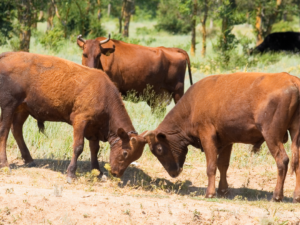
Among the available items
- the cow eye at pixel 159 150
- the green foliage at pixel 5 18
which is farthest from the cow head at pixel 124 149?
the green foliage at pixel 5 18

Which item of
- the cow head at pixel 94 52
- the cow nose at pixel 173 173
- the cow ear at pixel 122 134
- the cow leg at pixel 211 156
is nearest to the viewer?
the cow leg at pixel 211 156

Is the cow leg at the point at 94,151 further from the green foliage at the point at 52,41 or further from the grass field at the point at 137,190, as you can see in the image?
the green foliage at the point at 52,41

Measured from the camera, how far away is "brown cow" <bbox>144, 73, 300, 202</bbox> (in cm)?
715

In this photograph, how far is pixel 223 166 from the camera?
336 inches

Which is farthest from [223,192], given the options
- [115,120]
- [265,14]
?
[265,14]

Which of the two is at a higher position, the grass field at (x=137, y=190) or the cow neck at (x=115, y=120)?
the cow neck at (x=115, y=120)

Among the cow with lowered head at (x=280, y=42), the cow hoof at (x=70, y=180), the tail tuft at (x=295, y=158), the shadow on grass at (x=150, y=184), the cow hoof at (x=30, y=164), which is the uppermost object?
the tail tuft at (x=295, y=158)

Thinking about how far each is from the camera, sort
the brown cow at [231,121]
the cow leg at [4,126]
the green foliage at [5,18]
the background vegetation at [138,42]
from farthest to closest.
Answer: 1. the green foliage at [5,18]
2. the background vegetation at [138,42]
3. the cow leg at [4,126]
4. the brown cow at [231,121]

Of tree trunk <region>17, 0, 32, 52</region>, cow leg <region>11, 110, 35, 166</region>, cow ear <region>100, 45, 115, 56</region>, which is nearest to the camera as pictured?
cow leg <region>11, 110, 35, 166</region>

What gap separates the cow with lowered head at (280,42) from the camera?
25.9 m

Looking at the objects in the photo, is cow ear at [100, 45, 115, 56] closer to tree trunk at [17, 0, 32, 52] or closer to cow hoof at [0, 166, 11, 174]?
cow hoof at [0, 166, 11, 174]

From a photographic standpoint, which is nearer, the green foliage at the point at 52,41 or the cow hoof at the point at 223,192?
the cow hoof at the point at 223,192

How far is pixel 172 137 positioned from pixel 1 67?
316cm

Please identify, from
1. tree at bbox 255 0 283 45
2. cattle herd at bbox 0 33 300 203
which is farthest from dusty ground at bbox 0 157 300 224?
tree at bbox 255 0 283 45
